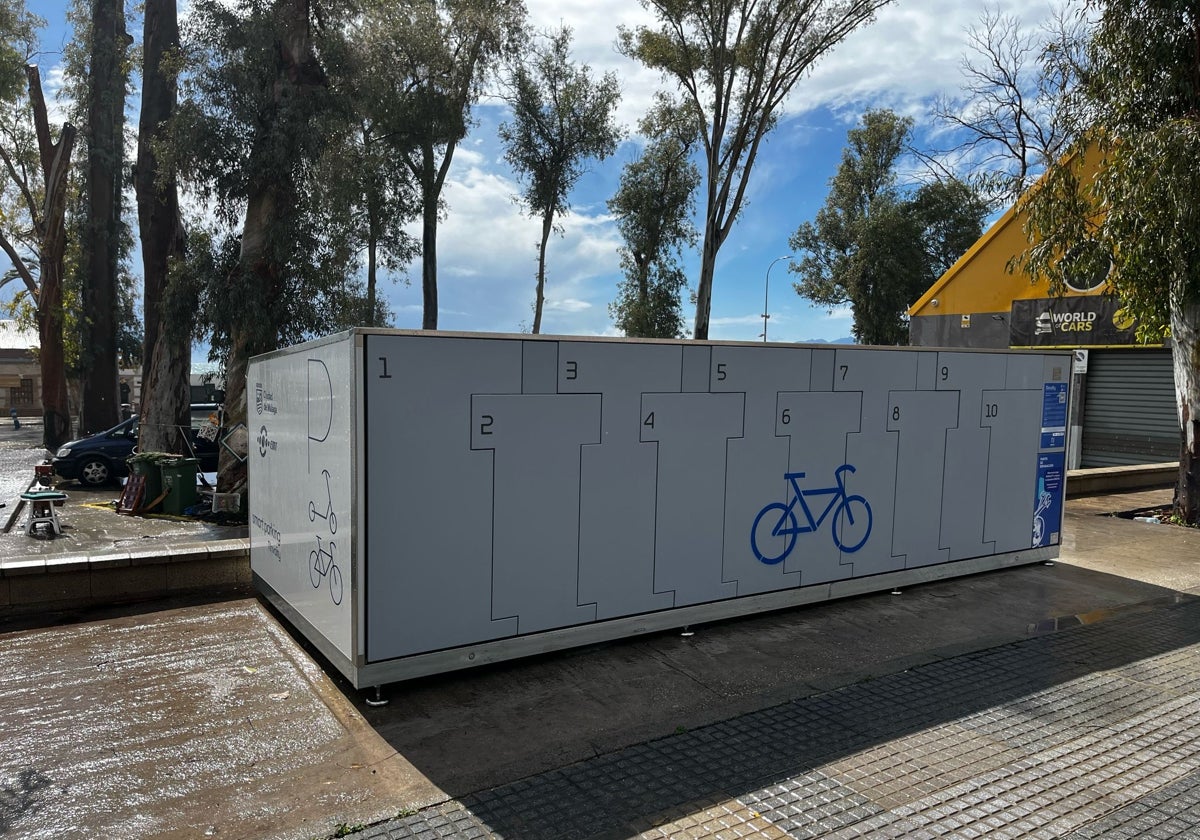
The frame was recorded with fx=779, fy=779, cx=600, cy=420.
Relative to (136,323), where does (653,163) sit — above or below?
above

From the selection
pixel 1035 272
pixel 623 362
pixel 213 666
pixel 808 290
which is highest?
pixel 808 290

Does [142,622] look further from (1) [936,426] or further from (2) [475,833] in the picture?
(1) [936,426]

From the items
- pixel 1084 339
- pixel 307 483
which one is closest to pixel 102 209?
pixel 307 483

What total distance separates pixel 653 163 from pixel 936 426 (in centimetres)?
2775

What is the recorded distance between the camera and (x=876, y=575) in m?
6.80

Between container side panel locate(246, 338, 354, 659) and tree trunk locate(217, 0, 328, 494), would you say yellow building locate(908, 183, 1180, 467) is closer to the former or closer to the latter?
tree trunk locate(217, 0, 328, 494)

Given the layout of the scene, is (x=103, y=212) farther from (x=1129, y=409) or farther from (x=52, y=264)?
(x=1129, y=409)

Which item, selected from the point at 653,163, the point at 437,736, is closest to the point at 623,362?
the point at 437,736

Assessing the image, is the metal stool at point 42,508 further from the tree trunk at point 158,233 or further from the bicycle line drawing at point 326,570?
the bicycle line drawing at point 326,570

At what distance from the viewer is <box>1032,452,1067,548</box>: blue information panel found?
7.96 metres

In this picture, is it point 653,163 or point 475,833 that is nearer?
point 475,833

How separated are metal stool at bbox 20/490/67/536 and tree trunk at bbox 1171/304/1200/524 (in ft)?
49.8

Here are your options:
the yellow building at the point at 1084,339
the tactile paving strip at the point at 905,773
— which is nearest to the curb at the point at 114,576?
the tactile paving strip at the point at 905,773

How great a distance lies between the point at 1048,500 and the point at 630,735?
599cm
